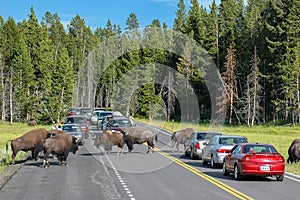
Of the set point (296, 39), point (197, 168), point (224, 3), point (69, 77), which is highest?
point (224, 3)

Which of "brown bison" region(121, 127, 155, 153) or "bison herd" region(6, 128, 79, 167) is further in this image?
"brown bison" region(121, 127, 155, 153)

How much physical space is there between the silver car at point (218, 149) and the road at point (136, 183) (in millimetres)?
496

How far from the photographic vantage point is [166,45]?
103312mm

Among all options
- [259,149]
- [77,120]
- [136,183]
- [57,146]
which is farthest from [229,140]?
[77,120]

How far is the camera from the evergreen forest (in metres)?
71.1

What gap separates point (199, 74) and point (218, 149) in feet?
207

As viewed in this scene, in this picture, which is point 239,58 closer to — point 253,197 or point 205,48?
point 205,48

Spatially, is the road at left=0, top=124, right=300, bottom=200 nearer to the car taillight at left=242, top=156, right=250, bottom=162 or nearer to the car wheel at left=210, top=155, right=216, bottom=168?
the car wheel at left=210, top=155, right=216, bottom=168

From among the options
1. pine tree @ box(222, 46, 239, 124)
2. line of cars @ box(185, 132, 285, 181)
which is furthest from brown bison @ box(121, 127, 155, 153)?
pine tree @ box(222, 46, 239, 124)

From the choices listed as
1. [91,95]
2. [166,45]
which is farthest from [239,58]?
[91,95]

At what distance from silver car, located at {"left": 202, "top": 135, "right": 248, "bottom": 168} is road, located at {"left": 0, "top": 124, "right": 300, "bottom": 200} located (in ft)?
1.63

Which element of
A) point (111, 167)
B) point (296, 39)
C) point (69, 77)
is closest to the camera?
point (111, 167)

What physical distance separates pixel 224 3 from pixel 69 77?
38.9 m

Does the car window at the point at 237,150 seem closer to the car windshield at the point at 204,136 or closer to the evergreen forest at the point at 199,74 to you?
the car windshield at the point at 204,136
